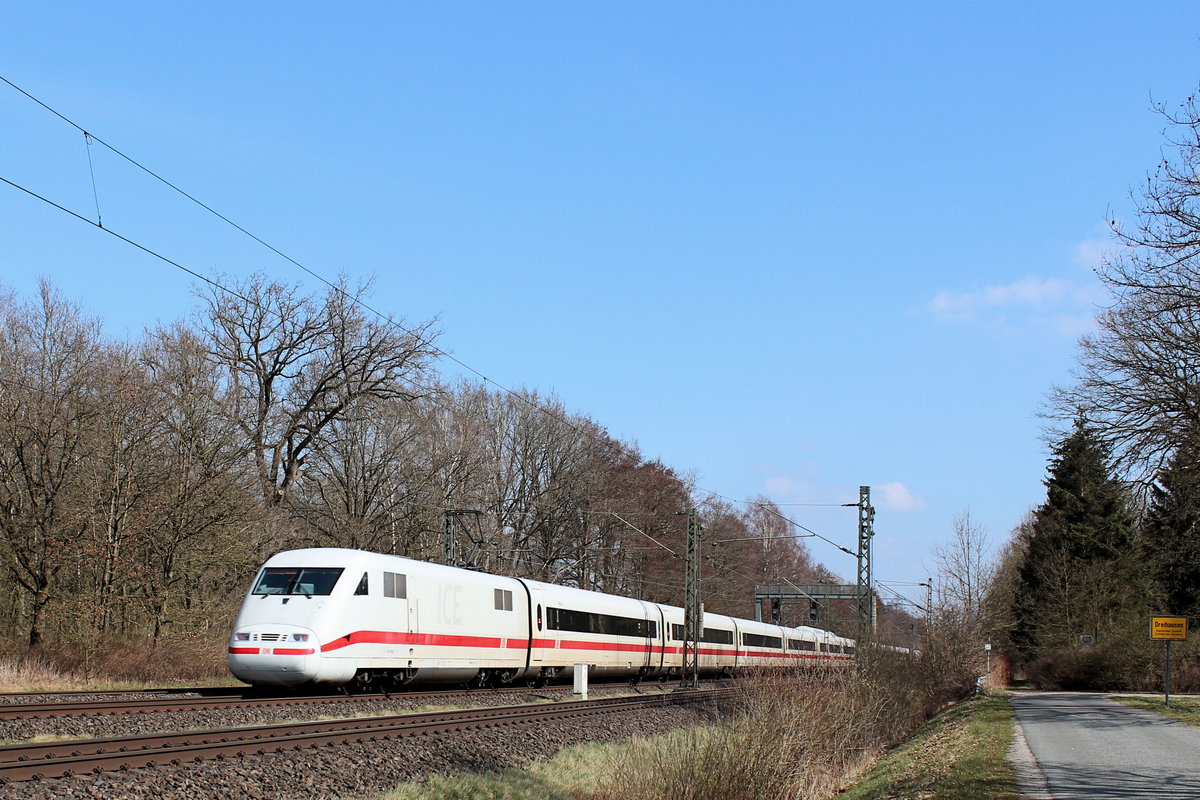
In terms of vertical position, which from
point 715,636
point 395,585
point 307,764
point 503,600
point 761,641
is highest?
point 395,585

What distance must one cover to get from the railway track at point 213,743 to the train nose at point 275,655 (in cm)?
251

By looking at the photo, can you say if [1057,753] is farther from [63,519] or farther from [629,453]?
[629,453]

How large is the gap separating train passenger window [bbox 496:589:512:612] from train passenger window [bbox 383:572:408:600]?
478 cm

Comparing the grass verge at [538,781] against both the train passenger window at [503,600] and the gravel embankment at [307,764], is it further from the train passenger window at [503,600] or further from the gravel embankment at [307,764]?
the train passenger window at [503,600]

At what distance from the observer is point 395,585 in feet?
71.0

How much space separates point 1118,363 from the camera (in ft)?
90.7

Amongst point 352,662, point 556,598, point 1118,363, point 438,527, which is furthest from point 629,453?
point 352,662

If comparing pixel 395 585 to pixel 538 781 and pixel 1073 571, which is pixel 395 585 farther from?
pixel 1073 571

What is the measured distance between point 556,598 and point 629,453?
3675 cm

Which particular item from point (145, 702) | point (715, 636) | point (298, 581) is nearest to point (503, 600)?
point (298, 581)

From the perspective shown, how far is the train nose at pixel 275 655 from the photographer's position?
62.3 feet

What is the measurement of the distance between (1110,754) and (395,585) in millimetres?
13284

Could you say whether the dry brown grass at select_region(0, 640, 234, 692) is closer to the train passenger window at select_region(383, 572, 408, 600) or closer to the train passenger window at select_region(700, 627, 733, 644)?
the train passenger window at select_region(383, 572, 408, 600)

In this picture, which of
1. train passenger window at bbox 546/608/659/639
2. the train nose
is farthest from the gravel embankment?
train passenger window at bbox 546/608/659/639
